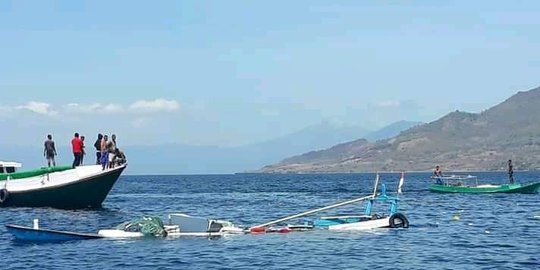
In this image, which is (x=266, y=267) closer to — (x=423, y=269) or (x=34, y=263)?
(x=423, y=269)

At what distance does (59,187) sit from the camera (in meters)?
57.7

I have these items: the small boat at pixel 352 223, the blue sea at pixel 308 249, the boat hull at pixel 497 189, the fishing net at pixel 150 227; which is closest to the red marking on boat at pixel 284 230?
the small boat at pixel 352 223

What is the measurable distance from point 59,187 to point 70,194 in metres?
0.86

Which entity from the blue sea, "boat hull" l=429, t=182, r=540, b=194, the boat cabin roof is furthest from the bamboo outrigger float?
"boat hull" l=429, t=182, r=540, b=194

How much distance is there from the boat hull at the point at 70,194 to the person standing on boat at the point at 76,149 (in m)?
1.57

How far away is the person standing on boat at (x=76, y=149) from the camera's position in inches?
2267

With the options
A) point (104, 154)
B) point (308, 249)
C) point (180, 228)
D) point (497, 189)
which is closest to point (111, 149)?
point (104, 154)

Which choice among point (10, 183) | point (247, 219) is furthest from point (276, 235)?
point (10, 183)

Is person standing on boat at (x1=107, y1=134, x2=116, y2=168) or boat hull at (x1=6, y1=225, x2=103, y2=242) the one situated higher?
person standing on boat at (x1=107, y1=134, x2=116, y2=168)

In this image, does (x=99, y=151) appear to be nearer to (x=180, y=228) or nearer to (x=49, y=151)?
(x=49, y=151)

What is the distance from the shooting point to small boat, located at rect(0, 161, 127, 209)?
57.7 meters

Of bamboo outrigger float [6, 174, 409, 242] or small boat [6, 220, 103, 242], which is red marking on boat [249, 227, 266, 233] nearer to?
bamboo outrigger float [6, 174, 409, 242]

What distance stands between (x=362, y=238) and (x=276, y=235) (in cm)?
405

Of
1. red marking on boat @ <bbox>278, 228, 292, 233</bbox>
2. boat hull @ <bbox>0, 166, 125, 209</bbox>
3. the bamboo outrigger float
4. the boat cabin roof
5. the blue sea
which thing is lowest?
the blue sea
